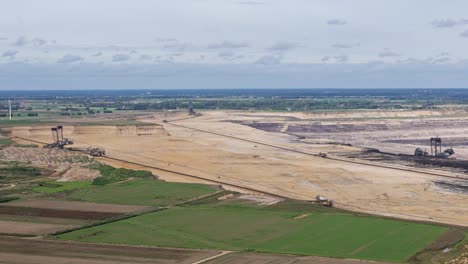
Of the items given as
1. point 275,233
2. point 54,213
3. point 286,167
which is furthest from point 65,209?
point 286,167

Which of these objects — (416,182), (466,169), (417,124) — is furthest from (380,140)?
(416,182)

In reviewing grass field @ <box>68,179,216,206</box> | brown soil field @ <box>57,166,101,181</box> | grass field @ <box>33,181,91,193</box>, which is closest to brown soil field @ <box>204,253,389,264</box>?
grass field @ <box>68,179,216,206</box>

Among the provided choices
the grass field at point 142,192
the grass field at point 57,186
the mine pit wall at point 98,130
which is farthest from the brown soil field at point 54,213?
the mine pit wall at point 98,130

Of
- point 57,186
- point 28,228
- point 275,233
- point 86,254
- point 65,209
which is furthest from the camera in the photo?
point 57,186

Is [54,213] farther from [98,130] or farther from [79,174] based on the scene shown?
[98,130]

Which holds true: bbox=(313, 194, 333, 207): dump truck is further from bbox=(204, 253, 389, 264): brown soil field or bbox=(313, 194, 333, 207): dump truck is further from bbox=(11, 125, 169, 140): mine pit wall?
bbox=(11, 125, 169, 140): mine pit wall

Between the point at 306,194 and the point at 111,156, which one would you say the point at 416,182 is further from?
the point at 111,156
